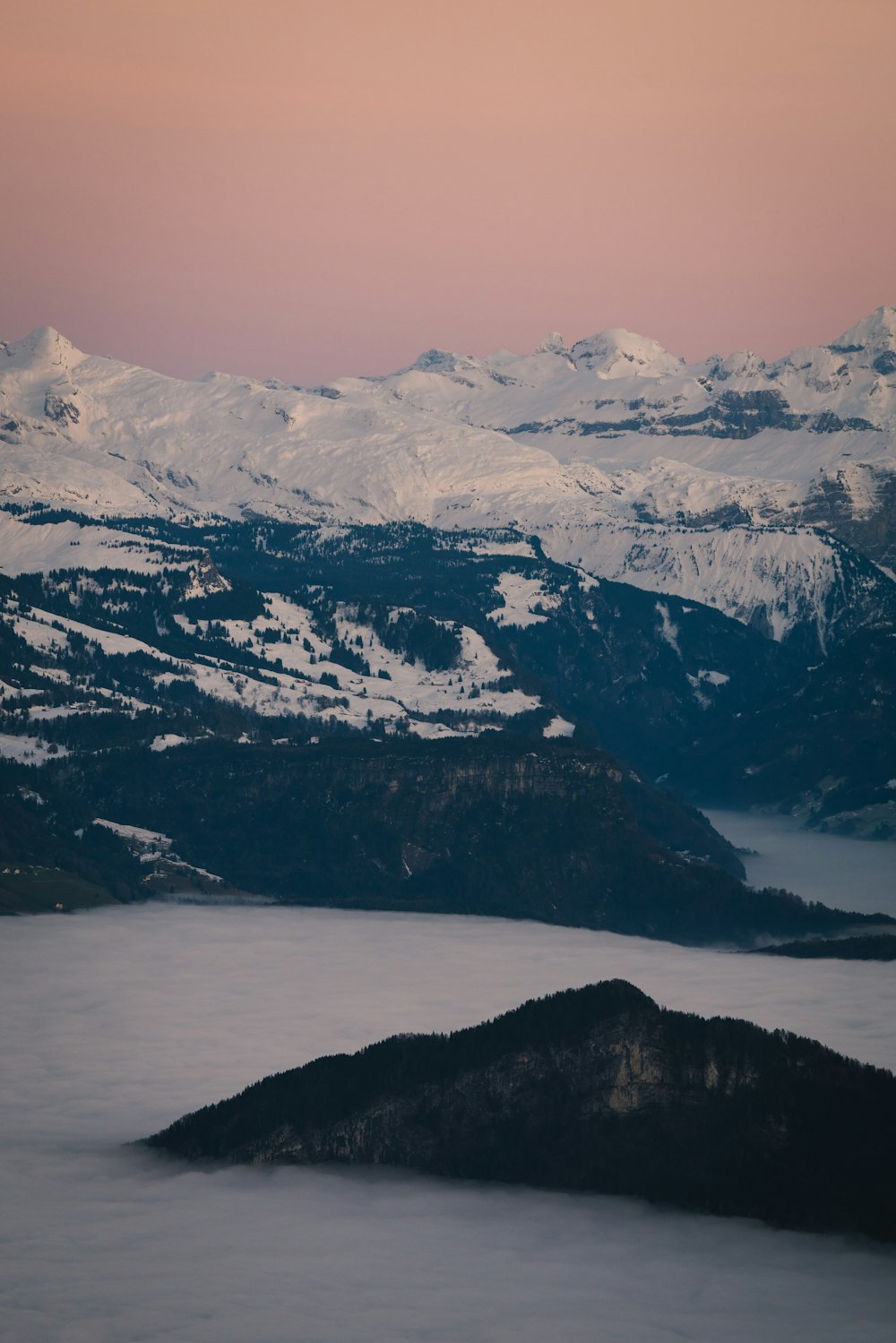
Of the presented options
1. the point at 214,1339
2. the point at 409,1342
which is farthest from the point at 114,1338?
the point at 409,1342

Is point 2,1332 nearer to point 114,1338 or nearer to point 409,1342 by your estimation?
point 114,1338

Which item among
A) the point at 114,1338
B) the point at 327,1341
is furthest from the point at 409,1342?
the point at 114,1338

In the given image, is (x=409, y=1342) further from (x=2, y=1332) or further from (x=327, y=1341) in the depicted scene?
(x=2, y=1332)

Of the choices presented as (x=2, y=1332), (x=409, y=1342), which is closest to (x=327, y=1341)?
(x=409, y=1342)

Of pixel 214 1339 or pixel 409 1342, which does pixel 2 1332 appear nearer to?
pixel 214 1339

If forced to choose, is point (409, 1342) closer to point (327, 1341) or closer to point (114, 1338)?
point (327, 1341)

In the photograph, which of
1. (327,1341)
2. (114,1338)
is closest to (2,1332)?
(114,1338)
